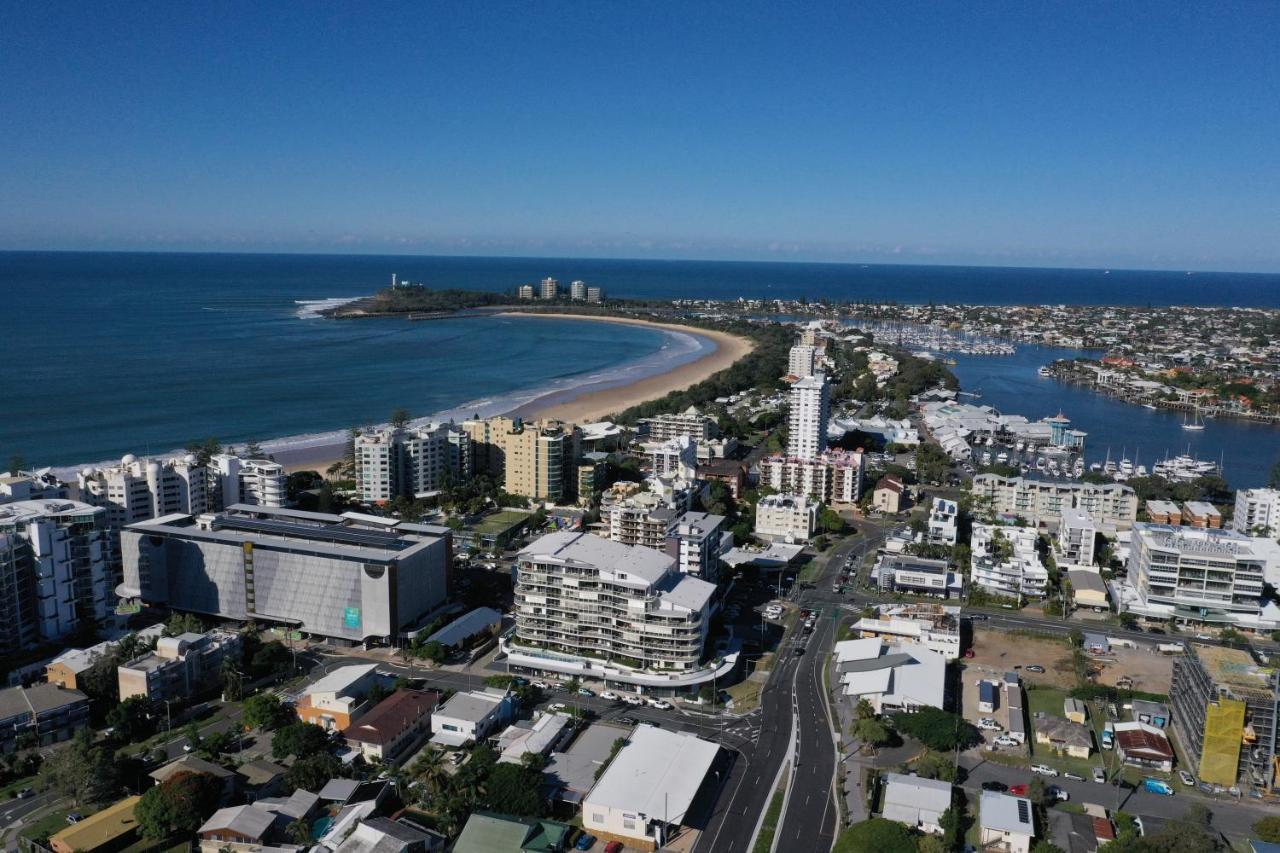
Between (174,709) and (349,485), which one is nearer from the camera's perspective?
(174,709)

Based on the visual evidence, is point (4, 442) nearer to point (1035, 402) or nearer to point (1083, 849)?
point (1083, 849)

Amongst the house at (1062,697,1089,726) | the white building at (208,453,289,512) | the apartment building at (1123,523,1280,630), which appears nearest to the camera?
the house at (1062,697,1089,726)

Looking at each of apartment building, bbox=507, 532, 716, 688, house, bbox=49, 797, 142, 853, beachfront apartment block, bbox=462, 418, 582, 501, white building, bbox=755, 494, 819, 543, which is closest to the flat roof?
apartment building, bbox=507, 532, 716, 688

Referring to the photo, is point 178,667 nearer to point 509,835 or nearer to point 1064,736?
point 509,835

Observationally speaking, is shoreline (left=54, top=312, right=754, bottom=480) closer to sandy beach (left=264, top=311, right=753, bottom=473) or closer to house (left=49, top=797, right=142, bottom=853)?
sandy beach (left=264, top=311, right=753, bottom=473)

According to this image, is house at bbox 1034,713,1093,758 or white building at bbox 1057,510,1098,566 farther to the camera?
white building at bbox 1057,510,1098,566

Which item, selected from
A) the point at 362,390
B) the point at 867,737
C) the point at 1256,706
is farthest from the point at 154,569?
→ the point at 362,390

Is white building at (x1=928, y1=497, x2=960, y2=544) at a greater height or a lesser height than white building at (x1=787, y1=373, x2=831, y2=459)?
lesser
